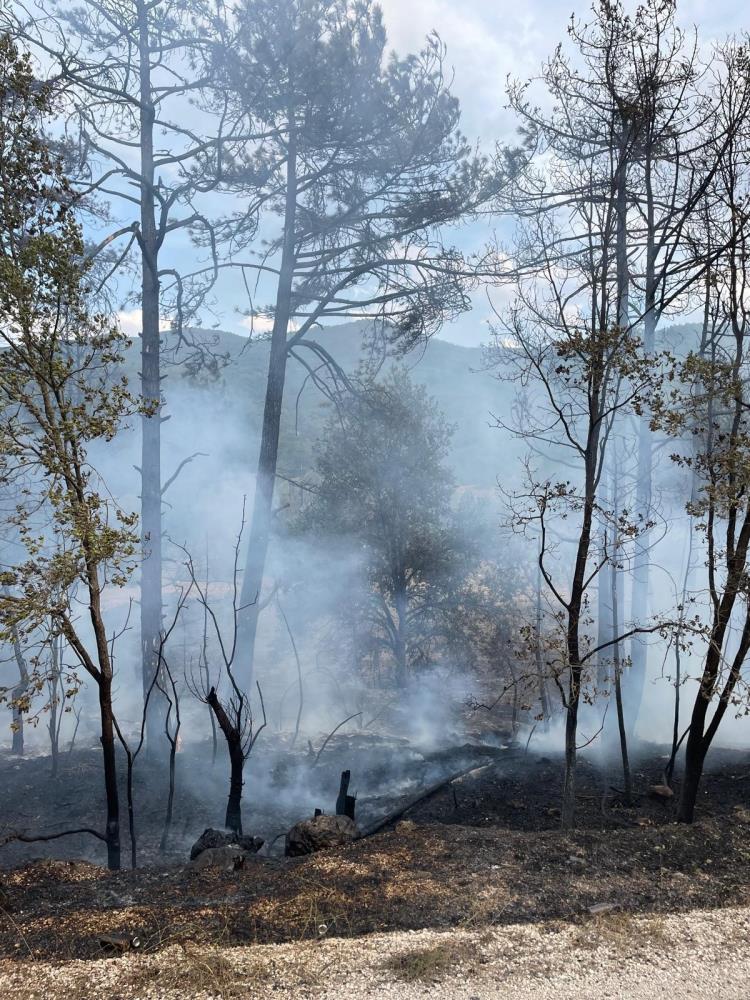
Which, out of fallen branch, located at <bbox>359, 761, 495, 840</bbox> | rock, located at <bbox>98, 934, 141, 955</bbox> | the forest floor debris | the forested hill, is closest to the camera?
rock, located at <bbox>98, 934, 141, 955</bbox>

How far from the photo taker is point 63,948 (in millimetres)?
4703

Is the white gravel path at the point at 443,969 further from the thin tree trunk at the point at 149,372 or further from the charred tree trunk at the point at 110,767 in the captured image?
the thin tree trunk at the point at 149,372

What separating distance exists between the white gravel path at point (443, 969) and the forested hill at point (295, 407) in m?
11.1

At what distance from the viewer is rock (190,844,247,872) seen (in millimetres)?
6284

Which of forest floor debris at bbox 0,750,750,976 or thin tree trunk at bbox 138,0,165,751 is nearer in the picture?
forest floor debris at bbox 0,750,750,976

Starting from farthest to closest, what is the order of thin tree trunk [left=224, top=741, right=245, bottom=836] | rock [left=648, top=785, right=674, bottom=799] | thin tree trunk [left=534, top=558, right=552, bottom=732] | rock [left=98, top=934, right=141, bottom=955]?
1. rock [left=648, top=785, right=674, bottom=799]
2. thin tree trunk [left=224, top=741, right=245, bottom=836]
3. thin tree trunk [left=534, top=558, right=552, bottom=732]
4. rock [left=98, top=934, right=141, bottom=955]

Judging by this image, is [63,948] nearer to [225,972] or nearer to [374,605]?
[225,972]

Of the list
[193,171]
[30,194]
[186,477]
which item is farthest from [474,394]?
[30,194]

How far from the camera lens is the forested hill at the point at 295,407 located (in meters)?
38.3

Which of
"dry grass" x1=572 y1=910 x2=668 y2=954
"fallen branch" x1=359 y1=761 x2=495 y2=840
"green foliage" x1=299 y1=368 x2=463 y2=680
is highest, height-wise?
"green foliage" x1=299 y1=368 x2=463 y2=680

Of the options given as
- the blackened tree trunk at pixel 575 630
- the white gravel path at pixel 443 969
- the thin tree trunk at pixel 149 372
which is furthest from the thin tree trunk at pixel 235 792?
the thin tree trunk at pixel 149 372

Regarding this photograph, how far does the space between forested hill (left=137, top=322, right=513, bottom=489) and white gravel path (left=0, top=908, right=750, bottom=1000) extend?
A: 1106 centimetres

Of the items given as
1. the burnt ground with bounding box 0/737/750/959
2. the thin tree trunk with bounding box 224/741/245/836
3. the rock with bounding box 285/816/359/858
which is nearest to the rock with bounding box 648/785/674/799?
the burnt ground with bounding box 0/737/750/959

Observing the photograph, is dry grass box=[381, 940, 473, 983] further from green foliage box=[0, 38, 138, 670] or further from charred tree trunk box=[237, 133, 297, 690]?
charred tree trunk box=[237, 133, 297, 690]
